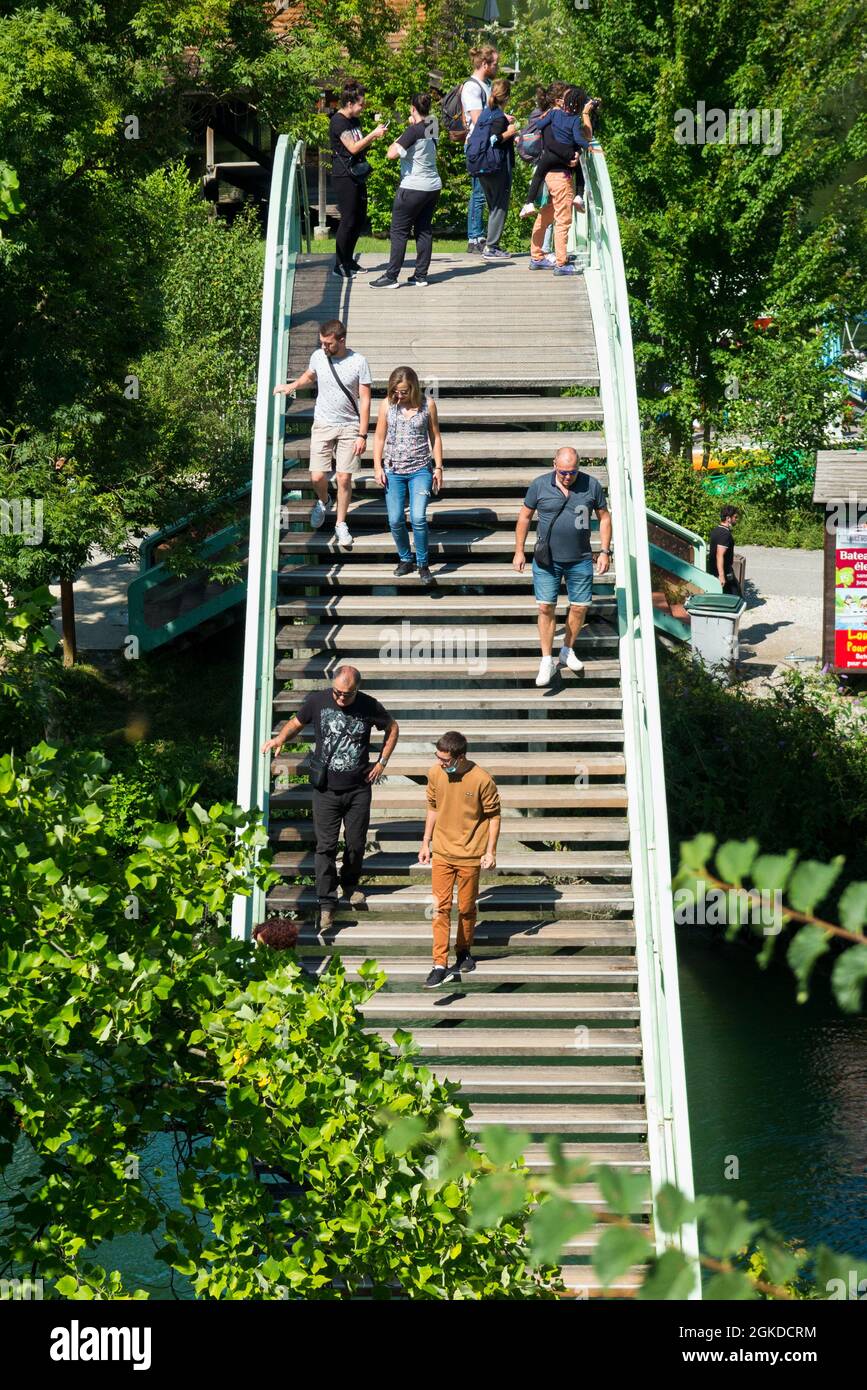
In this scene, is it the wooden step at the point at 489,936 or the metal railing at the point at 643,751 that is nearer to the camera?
the metal railing at the point at 643,751

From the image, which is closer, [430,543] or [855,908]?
[855,908]

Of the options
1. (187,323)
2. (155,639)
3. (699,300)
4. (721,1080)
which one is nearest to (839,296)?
(699,300)

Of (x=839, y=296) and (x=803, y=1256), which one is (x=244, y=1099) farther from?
(x=839, y=296)

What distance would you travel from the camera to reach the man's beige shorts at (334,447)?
36.8 feet

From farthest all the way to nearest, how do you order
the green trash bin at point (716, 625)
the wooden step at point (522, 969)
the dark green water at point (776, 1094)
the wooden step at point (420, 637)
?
1. the green trash bin at point (716, 625)
2. the dark green water at point (776, 1094)
3. the wooden step at point (420, 637)
4. the wooden step at point (522, 969)

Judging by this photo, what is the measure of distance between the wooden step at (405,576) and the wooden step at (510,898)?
2.01m

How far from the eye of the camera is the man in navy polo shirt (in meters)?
10.3

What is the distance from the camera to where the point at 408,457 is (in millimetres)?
10711

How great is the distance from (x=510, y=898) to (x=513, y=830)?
0.43 m

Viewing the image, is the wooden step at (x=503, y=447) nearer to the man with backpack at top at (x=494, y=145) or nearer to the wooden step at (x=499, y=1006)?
the man with backpack at top at (x=494, y=145)

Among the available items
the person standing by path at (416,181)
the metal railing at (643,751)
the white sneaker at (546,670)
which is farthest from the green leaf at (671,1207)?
the person standing by path at (416,181)

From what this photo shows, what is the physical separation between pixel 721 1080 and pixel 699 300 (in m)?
15.4

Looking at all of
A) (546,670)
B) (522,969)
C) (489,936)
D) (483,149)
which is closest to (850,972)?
(522,969)

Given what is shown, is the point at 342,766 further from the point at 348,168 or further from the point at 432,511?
the point at 348,168
